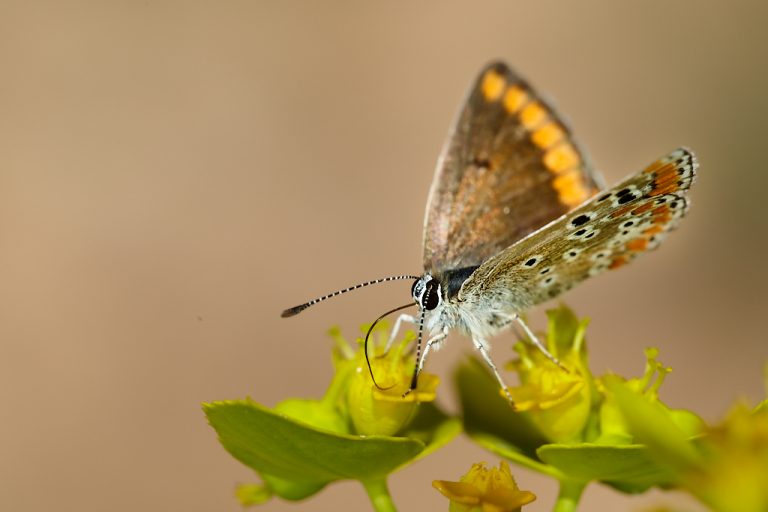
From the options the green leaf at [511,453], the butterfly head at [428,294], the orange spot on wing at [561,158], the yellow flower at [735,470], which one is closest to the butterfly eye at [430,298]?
the butterfly head at [428,294]

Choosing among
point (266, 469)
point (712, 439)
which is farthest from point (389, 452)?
point (712, 439)

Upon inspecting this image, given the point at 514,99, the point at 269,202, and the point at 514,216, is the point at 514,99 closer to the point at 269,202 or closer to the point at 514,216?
the point at 514,216

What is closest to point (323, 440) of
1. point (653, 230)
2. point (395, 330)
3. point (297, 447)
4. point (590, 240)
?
point (297, 447)

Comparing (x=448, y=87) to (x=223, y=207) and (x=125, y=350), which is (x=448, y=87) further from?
(x=125, y=350)

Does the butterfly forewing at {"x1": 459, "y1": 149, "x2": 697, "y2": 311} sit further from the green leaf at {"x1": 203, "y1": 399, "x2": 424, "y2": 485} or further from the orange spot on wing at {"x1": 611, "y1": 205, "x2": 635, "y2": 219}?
the green leaf at {"x1": 203, "y1": 399, "x2": 424, "y2": 485}

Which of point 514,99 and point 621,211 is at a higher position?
point 514,99

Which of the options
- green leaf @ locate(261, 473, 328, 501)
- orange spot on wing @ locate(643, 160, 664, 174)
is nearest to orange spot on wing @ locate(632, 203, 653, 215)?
orange spot on wing @ locate(643, 160, 664, 174)
